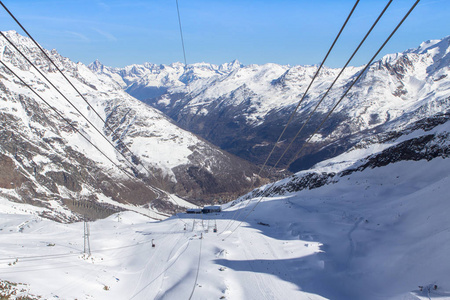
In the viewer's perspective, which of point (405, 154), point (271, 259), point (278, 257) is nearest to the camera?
point (271, 259)

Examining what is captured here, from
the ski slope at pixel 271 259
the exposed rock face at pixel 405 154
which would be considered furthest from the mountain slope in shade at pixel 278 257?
the exposed rock face at pixel 405 154

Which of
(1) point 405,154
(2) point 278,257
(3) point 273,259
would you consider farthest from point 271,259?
(1) point 405,154

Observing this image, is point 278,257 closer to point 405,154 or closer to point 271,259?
point 271,259

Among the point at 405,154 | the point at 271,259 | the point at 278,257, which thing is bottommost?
the point at 271,259

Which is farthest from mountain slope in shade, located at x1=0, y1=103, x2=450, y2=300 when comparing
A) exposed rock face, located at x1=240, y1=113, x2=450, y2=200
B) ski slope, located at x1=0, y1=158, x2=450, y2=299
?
exposed rock face, located at x1=240, y1=113, x2=450, y2=200

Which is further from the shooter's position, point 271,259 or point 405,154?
point 405,154

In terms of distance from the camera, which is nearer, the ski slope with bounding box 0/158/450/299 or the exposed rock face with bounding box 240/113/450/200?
the ski slope with bounding box 0/158/450/299

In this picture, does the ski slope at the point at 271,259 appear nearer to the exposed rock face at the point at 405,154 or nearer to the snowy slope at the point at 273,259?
the snowy slope at the point at 273,259

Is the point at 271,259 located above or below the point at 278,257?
below

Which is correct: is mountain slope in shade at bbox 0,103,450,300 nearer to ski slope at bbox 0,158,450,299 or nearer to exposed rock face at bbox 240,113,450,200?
ski slope at bbox 0,158,450,299
